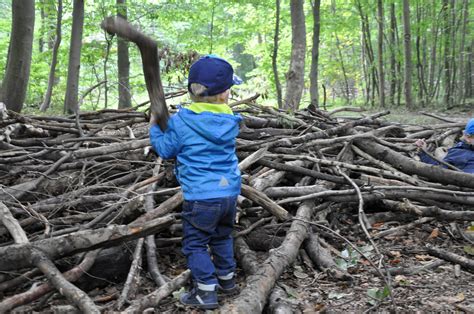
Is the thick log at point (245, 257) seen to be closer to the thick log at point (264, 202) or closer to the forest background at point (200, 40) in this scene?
the thick log at point (264, 202)

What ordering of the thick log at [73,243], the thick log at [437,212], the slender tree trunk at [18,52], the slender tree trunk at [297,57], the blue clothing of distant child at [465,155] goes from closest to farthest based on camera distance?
1. the thick log at [73,243]
2. the thick log at [437,212]
3. the blue clothing of distant child at [465,155]
4. the slender tree trunk at [18,52]
5. the slender tree trunk at [297,57]

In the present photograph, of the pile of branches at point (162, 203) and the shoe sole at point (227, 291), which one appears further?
the shoe sole at point (227, 291)

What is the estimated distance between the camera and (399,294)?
309 centimetres

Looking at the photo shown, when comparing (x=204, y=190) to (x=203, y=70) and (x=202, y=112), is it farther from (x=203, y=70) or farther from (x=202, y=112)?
(x=203, y=70)

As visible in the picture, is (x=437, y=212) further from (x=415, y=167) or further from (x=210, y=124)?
(x=210, y=124)

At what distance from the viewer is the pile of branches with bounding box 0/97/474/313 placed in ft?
9.12

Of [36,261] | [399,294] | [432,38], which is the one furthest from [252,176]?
[432,38]

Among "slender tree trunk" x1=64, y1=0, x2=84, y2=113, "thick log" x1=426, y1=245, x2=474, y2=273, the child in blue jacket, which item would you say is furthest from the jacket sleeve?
"slender tree trunk" x1=64, y1=0, x2=84, y2=113

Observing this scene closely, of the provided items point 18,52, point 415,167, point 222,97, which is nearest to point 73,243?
point 222,97

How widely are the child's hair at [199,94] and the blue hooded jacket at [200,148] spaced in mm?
53

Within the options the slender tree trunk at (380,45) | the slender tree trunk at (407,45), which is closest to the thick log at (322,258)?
the slender tree trunk at (407,45)

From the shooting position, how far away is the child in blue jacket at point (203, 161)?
2.90m

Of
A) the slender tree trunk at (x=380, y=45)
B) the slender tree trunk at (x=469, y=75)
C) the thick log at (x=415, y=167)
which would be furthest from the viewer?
the slender tree trunk at (x=469, y=75)

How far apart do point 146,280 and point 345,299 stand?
4.76 feet
